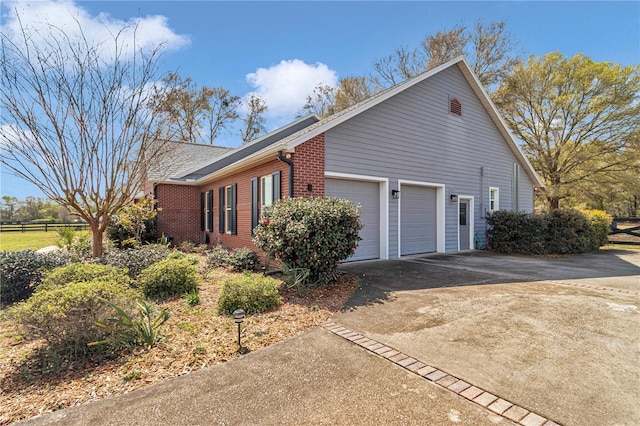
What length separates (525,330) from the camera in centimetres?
381

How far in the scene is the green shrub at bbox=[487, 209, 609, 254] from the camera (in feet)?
35.4

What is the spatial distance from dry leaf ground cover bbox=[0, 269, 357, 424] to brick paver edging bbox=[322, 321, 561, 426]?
1012 millimetres

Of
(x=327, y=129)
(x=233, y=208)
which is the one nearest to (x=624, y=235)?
(x=327, y=129)

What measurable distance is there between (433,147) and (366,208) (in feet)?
11.3

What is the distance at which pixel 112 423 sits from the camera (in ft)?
7.53

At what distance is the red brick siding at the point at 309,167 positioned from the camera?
7.31 m

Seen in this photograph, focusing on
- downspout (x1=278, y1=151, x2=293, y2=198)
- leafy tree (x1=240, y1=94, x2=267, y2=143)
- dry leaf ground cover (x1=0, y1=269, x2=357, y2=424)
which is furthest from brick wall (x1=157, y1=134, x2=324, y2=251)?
leafy tree (x1=240, y1=94, x2=267, y2=143)

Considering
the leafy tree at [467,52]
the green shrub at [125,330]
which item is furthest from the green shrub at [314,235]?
the leafy tree at [467,52]

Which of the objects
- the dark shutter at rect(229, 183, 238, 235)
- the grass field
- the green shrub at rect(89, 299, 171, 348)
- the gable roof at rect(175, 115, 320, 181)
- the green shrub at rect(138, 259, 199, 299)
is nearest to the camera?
the green shrub at rect(89, 299, 171, 348)

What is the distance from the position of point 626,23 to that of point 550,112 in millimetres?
11077

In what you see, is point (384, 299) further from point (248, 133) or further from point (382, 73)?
point (248, 133)

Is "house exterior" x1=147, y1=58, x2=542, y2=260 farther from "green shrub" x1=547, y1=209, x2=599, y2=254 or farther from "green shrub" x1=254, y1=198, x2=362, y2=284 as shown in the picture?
"green shrub" x1=547, y1=209, x2=599, y2=254

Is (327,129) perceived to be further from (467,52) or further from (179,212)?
(467,52)

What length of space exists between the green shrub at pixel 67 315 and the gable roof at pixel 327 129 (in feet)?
15.2
